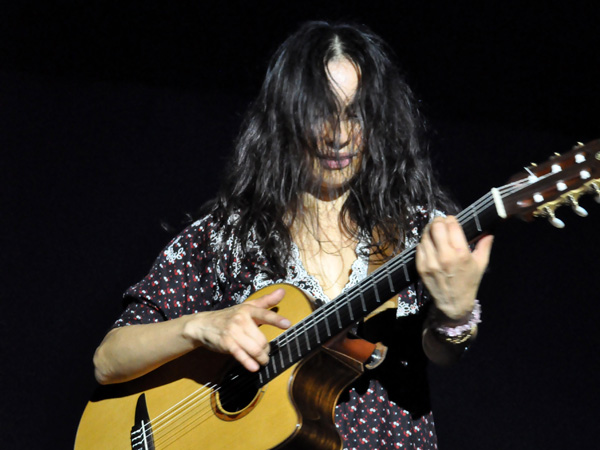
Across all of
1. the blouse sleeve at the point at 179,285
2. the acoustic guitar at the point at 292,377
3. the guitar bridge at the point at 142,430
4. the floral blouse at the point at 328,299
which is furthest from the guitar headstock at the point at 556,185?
the guitar bridge at the point at 142,430

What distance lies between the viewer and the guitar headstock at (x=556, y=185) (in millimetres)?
944

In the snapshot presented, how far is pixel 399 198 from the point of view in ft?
4.28

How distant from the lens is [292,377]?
3.76 ft

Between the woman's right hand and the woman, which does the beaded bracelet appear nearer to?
the woman

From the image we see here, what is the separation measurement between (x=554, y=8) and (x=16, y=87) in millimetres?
1545

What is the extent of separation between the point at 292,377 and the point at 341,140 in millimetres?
437

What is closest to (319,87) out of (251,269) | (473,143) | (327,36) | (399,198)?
(327,36)

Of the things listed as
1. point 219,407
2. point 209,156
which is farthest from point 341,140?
point 209,156

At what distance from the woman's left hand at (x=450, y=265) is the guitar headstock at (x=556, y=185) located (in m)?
0.07

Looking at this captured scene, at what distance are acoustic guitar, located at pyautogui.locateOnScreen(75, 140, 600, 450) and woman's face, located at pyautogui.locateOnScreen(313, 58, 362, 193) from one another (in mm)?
234

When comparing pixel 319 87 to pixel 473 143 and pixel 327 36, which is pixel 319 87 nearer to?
pixel 327 36

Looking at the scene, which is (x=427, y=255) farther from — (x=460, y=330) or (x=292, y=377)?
(x=292, y=377)

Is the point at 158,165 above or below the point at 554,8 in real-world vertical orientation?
below

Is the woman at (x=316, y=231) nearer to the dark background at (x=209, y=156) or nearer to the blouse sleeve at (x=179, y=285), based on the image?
the blouse sleeve at (x=179, y=285)
